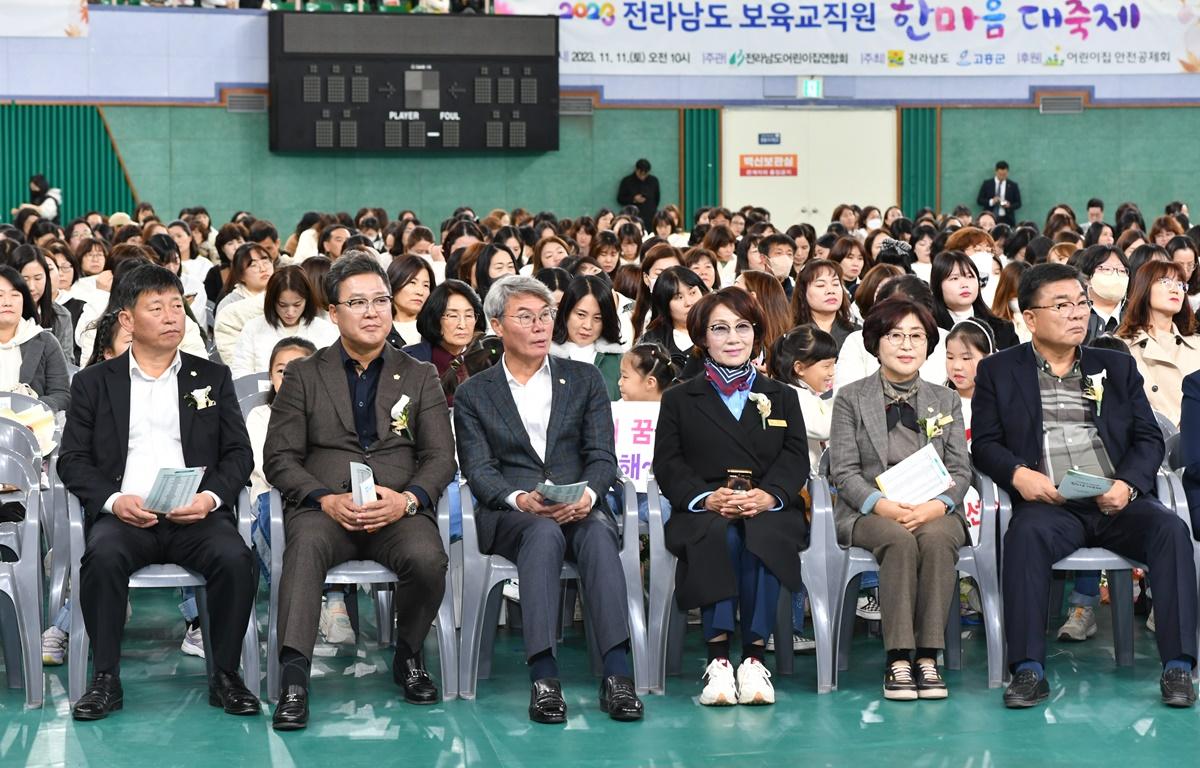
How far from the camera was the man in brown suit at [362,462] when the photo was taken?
16.2 ft

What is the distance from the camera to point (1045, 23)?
17766 millimetres

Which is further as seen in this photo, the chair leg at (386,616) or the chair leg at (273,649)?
the chair leg at (386,616)

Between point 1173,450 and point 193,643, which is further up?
point 1173,450

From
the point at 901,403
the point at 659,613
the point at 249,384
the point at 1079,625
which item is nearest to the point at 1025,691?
the point at 1079,625

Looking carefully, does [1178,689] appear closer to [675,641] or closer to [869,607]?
[869,607]

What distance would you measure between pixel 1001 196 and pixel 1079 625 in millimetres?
13941

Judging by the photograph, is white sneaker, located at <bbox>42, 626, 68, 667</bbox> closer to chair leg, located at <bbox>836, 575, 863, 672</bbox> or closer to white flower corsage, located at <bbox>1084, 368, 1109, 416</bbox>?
chair leg, located at <bbox>836, 575, 863, 672</bbox>

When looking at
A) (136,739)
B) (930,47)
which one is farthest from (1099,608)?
(930,47)

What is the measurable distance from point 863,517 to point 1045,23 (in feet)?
45.7

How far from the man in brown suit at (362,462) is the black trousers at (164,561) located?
152 millimetres

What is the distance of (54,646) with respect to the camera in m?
5.45

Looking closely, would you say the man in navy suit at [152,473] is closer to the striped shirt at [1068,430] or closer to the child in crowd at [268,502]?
the child in crowd at [268,502]

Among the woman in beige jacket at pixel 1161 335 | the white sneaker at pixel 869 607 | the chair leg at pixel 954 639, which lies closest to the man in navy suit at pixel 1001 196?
the woman in beige jacket at pixel 1161 335

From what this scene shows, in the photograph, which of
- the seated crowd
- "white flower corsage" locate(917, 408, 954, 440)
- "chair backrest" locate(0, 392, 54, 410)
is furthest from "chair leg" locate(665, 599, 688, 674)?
"chair backrest" locate(0, 392, 54, 410)
